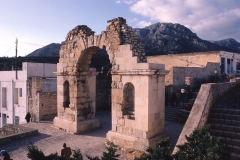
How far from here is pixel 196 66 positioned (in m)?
25.3

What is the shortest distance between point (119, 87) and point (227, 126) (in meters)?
4.06

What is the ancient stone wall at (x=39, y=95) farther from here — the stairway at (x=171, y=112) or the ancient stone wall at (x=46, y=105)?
the stairway at (x=171, y=112)

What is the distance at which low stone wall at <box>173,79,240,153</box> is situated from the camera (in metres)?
6.30

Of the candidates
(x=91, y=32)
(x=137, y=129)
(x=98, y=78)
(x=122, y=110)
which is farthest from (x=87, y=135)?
(x=98, y=78)

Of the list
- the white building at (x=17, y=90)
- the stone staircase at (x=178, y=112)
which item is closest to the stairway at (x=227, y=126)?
the stone staircase at (x=178, y=112)

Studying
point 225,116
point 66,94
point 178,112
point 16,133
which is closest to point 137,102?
point 225,116

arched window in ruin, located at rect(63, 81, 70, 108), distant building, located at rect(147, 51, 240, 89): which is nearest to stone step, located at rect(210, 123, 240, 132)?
arched window in ruin, located at rect(63, 81, 70, 108)

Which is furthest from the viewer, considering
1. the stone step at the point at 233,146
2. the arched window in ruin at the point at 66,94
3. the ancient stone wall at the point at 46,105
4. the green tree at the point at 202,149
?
the ancient stone wall at the point at 46,105

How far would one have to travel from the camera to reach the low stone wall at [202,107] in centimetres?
630

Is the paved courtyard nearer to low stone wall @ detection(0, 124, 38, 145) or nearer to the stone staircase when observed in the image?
low stone wall @ detection(0, 124, 38, 145)

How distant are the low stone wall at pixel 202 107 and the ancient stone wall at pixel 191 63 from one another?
916cm

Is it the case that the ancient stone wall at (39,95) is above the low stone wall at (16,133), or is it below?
above

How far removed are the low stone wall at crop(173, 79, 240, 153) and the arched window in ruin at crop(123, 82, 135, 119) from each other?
2.40 m

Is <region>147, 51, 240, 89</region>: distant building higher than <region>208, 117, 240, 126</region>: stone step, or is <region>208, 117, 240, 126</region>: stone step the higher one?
<region>147, 51, 240, 89</region>: distant building
